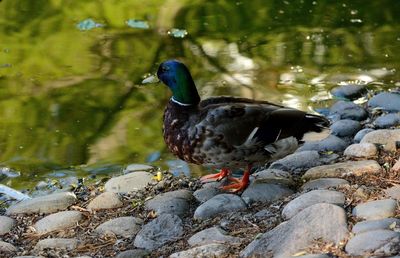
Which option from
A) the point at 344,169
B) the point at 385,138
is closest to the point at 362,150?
the point at 385,138

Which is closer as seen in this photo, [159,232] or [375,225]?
[375,225]

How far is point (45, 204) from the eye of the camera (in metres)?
4.89

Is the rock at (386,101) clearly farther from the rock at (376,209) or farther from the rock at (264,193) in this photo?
the rock at (376,209)

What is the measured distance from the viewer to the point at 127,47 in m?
8.27

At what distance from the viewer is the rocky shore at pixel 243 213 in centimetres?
359

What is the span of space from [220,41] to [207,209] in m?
4.26

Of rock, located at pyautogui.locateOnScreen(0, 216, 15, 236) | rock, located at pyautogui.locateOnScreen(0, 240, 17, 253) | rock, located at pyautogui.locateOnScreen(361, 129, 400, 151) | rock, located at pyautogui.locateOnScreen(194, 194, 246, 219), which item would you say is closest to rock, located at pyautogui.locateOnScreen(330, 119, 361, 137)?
rock, located at pyautogui.locateOnScreen(361, 129, 400, 151)

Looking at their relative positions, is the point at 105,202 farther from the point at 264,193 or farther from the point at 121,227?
the point at 264,193

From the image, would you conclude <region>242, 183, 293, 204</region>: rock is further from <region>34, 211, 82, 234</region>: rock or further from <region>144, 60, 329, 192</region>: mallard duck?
<region>34, 211, 82, 234</region>: rock

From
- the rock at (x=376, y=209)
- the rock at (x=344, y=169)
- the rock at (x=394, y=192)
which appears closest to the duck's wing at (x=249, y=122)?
the rock at (x=344, y=169)

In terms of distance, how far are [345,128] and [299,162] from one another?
0.82 meters

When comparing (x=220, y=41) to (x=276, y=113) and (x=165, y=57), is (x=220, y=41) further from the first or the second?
(x=276, y=113)

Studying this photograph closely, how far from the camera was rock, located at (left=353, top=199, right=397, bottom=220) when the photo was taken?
3.74m

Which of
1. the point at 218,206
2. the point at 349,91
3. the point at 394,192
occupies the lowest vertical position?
the point at 349,91
